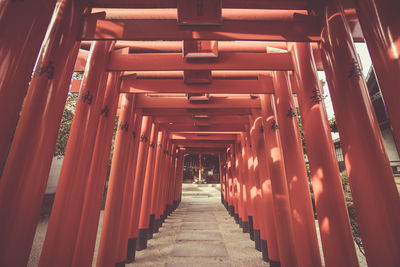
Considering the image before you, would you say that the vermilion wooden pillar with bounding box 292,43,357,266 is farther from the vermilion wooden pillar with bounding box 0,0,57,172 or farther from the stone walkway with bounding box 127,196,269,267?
the vermilion wooden pillar with bounding box 0,0,57,172

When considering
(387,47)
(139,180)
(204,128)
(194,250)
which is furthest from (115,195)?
(204,128)

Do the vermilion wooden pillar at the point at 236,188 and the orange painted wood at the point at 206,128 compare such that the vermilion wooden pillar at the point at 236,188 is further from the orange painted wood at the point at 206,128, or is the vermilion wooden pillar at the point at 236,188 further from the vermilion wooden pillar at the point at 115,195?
the vermilion wooden pillar at the point at 115,195

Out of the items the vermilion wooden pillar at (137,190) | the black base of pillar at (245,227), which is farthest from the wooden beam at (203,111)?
the black base of pillar at (245,227)

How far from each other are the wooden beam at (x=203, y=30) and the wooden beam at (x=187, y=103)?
2.36 metres

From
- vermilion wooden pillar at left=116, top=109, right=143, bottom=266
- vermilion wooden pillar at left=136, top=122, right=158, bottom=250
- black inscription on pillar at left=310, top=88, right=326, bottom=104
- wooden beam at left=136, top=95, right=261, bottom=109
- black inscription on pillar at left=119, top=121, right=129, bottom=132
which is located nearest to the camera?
black inscription on pillar at left=310, top=88, right=326, bottom=104

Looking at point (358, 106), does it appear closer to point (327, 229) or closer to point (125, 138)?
point (327, 229)

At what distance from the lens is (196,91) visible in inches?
162

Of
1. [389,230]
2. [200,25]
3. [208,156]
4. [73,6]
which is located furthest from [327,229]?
[208,156]

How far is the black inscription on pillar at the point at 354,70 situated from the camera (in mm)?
2117

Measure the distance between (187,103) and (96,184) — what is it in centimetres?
284

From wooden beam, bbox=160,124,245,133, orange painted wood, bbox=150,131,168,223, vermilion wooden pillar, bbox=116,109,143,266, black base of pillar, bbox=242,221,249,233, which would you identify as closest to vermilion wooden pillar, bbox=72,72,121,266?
vermilion wooden pillar, bbox=116,109,143,266

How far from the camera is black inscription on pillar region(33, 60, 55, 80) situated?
6.77 feet

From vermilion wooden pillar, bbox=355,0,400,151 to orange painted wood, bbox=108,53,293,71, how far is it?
5.15 feet

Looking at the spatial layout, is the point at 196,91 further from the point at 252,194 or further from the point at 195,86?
the point at 252,194
